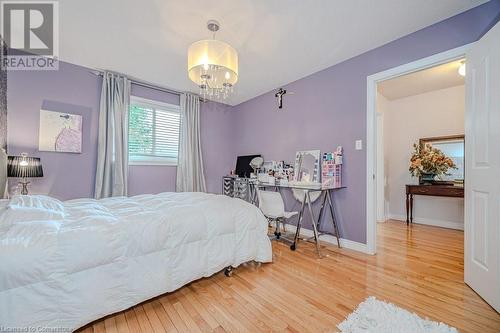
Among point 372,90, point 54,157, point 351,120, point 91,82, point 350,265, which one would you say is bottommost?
point 350,265

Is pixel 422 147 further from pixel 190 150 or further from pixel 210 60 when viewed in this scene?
pixel 190 150

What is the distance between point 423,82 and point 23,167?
18.6ft

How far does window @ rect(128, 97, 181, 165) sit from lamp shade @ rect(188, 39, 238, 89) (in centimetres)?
194

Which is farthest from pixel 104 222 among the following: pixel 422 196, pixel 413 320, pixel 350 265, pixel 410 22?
pixel 422 196

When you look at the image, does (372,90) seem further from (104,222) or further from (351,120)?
(104,222)

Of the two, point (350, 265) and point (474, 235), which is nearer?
point (474, 235)

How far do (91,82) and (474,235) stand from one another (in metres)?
4.80

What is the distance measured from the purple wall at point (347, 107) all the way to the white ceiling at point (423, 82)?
66 cm

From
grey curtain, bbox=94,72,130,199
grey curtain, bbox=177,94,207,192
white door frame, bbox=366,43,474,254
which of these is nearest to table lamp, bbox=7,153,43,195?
grey curtain, bbox=94,72,130,199

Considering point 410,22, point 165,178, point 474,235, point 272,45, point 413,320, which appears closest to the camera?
point 413,320

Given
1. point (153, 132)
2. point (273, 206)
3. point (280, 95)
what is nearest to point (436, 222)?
point (273, 206)

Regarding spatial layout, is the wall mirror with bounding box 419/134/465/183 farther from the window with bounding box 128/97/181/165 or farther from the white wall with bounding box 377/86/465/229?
the window with bounding box 128/97/181/165

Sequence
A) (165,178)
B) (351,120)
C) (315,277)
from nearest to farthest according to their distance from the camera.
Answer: (315,277) → (351,120) → (165,178)

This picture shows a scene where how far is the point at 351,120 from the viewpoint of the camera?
2.77m
